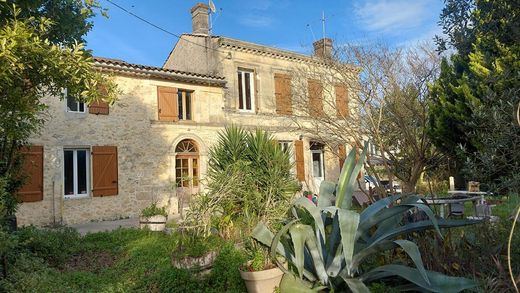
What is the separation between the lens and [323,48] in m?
13.6

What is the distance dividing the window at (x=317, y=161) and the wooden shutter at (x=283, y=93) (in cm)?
256

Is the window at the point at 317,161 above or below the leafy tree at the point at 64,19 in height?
below

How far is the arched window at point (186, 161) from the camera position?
12773 mm

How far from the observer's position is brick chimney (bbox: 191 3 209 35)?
1507 centimetres

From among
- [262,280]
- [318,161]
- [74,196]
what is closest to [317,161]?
[318,161]

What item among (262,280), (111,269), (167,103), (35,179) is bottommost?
(111,269)

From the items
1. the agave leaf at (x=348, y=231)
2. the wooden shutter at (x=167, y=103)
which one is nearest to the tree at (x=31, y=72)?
the agave leaf at (x=348, y=231)

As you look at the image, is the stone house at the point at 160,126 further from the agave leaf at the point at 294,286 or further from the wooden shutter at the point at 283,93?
the agave leaf at the point at 294,286

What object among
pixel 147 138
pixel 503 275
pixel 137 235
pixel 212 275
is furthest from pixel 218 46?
pixel 503 275

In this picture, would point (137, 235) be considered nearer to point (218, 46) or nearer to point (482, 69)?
point (482, 69)

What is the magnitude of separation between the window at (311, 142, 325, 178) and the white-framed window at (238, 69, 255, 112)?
3743 mm

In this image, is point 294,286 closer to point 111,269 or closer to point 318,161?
point 111,269

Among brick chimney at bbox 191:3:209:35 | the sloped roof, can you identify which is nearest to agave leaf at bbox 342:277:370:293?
the sloped roof

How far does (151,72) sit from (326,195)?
965 centimetres
